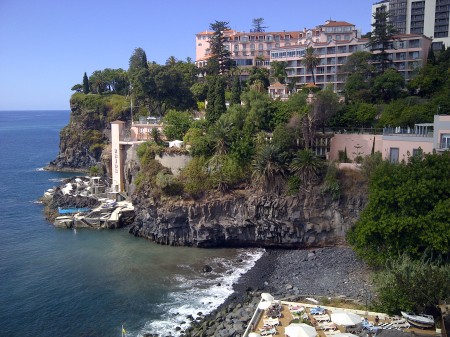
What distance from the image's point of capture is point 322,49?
64.1m

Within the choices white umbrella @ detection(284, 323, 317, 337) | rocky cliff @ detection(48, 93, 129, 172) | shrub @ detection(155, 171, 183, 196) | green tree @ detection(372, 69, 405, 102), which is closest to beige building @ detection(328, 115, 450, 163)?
green tree @ detection(372, 69, 405, 102)

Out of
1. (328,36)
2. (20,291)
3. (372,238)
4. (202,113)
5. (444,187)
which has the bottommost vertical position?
(20,291)

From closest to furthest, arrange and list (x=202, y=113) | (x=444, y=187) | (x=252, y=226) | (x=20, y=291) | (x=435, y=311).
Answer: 1. (x=435, y=311)
2. (x=444, y=187)
3. (x=20, y=291)
4. (x=252, y=226)
5. (x=202, y=113)

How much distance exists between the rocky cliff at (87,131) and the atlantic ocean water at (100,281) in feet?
104

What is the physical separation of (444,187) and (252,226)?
1710 centimetres

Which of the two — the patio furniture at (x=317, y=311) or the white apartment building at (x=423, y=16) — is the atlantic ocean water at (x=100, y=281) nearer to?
the patio furniture at (x=317, y=311)

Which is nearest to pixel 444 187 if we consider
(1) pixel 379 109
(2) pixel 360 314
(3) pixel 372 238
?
(3) pixel 372 238

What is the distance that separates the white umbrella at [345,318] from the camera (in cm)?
2161

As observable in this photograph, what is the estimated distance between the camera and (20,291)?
3178 cm

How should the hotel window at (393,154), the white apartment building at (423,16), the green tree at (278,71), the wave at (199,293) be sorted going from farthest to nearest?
1. the white apartment building at (423,16)
2. the green tree at (278,71)
3. the hotel window at (393,154)
4. the wave at (199,293)

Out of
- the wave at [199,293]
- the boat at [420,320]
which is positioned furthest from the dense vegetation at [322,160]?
the wave at [199,293]

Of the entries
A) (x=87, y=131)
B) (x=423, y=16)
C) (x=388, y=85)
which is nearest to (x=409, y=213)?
(x=388, y=85)

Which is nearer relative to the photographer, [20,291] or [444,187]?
[444,187]

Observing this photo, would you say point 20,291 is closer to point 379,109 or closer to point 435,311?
point 435,311
